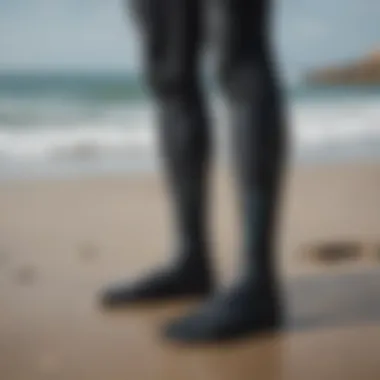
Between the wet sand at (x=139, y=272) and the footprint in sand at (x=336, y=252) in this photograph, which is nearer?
the wet sand at (x=139, y=272)

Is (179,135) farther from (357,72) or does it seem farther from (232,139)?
(357,72)

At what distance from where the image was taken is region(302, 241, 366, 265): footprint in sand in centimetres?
104

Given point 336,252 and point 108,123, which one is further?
point 336,252

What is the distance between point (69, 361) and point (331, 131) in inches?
12.4

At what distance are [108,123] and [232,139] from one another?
0.12m

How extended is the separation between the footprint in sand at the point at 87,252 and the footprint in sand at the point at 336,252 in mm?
210

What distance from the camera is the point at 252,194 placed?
97cm

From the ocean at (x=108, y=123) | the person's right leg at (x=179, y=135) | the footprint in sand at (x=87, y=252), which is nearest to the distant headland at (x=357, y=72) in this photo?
the ocean at (x=108, y=123)

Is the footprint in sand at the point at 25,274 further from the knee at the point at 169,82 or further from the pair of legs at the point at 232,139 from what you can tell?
the knee at the point at 169,82

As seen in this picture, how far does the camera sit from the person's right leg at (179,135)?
37.9 inches

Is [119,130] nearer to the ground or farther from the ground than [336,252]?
farther from the ground

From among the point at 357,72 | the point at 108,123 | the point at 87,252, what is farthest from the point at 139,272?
the point at 357,72

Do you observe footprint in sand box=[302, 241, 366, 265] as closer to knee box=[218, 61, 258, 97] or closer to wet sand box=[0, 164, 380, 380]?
wet sand box=[0, 164, 380, 380]

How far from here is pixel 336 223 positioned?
1.05 metres
